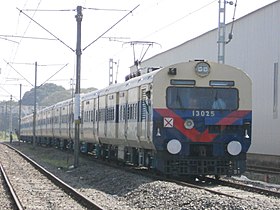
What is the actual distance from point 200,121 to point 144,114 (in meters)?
1.85

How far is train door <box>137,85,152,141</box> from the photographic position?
17.8 m

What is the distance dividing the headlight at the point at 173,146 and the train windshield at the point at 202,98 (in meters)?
0.94

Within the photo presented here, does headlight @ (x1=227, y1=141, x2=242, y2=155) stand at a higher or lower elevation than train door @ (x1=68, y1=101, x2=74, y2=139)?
lower

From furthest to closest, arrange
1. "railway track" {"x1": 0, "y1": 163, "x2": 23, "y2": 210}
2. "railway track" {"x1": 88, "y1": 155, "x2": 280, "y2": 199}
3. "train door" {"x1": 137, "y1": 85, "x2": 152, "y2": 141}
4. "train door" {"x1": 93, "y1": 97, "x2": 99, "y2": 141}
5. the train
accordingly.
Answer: "train door" {"x1": 93, "y1": 97, "x2": 99, "y2": 141}, "train door" {"x1": 137, "y1": 85, "x2": 152, "y2": 141}, the train, "railway track" {"x1": 88, "y1": 155, "x2": 280, "y2": 199}, "railway track" {"x1": 0, "y1": 163, "x2": 23, "y2": 210}

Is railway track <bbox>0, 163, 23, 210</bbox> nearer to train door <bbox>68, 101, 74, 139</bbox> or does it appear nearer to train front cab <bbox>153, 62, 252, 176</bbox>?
train front cab <bbox>153, 62, 252, 176</bbox>

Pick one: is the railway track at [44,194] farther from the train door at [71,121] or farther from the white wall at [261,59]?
the white wall at [261,59]

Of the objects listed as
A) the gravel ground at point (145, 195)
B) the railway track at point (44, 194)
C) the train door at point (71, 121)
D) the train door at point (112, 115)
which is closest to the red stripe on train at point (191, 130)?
the gravel ground at point (145, 195)

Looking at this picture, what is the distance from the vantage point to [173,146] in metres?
17.1

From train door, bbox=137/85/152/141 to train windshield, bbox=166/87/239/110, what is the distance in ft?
2.45

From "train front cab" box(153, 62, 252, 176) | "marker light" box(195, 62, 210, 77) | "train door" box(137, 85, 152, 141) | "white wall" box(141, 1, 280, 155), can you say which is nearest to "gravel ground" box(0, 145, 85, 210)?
"train door" box(137, 85, 152, 141)

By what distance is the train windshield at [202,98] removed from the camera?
56.7ft

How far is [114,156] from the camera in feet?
83.7

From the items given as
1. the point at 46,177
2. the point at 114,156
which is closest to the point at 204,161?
the point at 46,177

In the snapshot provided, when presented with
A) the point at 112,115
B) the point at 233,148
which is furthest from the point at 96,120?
the point at 233,148
